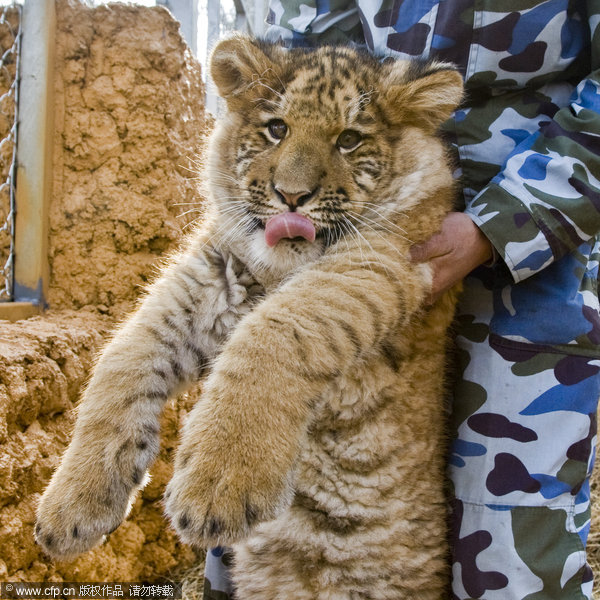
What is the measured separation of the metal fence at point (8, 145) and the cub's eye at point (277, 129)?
148 cm

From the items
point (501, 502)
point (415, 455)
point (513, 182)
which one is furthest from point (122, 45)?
point (501, 502)

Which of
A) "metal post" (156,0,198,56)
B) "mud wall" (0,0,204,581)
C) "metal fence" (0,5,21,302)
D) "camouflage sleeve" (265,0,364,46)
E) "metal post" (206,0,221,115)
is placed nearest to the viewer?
"camouflage sleeve" (265,0,364,46)

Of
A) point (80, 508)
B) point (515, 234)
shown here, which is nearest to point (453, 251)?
point (515, 234)

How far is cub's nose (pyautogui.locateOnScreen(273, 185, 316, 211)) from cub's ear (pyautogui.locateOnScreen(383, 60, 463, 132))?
47 cm

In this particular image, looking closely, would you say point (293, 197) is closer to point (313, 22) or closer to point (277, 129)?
point (277, 129)

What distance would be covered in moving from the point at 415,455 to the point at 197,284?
94 cm

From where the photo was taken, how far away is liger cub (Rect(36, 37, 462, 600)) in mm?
1614

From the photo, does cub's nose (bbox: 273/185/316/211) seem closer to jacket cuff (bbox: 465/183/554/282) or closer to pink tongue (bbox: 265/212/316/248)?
pink tongue (bbox: 265/212/316/248)

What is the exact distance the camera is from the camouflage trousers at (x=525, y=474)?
1835 millimetres

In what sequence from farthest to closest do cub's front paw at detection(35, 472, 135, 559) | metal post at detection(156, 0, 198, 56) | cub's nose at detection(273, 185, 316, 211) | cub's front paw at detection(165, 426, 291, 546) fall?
metal post at detection(156, 0, 198, 56), cub's nose at detection(273, 185, 316, 211), cub's front paw at detection(35, 472, 135, 559), cub's front paw at detection(165, 426, 291, 546)

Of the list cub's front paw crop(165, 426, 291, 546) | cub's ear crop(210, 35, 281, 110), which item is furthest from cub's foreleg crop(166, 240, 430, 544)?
cub's ear crop(210, 35, 281, 110)

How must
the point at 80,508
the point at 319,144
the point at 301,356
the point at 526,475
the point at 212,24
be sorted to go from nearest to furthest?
the point at 301,356, the point at 80,508, the point at 526,475, the point at 319,144, the point at 212,24

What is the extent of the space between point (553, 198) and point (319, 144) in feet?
2.53

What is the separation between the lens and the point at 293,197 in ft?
6.55
